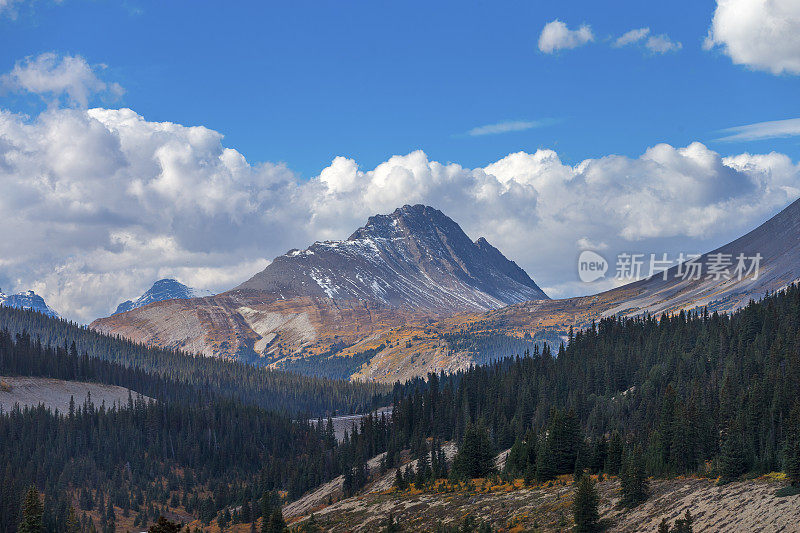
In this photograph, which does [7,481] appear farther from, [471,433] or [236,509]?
[471,433]

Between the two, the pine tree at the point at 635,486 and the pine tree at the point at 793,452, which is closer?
the pine tree at the point at 793,452

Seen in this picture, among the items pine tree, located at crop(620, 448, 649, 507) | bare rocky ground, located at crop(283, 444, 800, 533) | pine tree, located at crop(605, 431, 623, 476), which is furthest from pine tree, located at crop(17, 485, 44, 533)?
pine tree, located at crop(605, 431, 623, 476)

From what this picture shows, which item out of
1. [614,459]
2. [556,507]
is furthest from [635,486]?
[614,459]

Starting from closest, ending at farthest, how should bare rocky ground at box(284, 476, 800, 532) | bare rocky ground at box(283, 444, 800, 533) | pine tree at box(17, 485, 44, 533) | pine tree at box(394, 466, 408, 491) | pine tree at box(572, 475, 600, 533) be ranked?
bare rocky ground at box(284, 476, 800, 532), bare rocky ground at box(283, 444, 800, 533), pine tree at box(572, 475, 600, 533), pine tree at box(17, 485, 44, 533), pine tree at box(394, 466, 408, 491)

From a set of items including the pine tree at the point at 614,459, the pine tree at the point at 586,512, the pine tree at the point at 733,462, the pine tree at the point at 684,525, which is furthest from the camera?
the pine tree at the point at 614,459

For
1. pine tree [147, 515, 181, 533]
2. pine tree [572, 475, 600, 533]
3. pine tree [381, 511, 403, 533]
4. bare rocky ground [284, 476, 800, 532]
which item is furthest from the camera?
pine tree [381, 511, 403, 533]

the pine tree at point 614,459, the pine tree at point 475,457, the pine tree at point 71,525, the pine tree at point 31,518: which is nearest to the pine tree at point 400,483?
the pine tree at point 475,457

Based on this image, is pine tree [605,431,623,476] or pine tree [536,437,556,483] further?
pine tree [536,437,556,483]

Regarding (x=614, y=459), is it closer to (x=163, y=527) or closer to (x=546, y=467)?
(x=546, y=467)

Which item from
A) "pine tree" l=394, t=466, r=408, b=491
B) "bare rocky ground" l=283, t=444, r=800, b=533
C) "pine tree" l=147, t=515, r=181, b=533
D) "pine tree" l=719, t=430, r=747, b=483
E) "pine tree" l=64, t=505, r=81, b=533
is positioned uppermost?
"pine tree" l=147, t=515, r=181, b=533

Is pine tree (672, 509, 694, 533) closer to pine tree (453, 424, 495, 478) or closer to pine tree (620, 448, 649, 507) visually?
pine tree (620, 448, 649, 507)

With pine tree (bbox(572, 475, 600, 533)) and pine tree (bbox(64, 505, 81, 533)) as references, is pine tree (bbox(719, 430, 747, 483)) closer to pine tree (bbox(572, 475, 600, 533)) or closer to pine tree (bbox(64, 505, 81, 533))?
pine tree (bbox(572, 475, 600, 533))

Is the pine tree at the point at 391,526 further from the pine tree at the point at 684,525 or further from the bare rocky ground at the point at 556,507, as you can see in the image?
the pine tree at the point at 684,525

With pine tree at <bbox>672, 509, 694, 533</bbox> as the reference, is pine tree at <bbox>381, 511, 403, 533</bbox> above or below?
below
